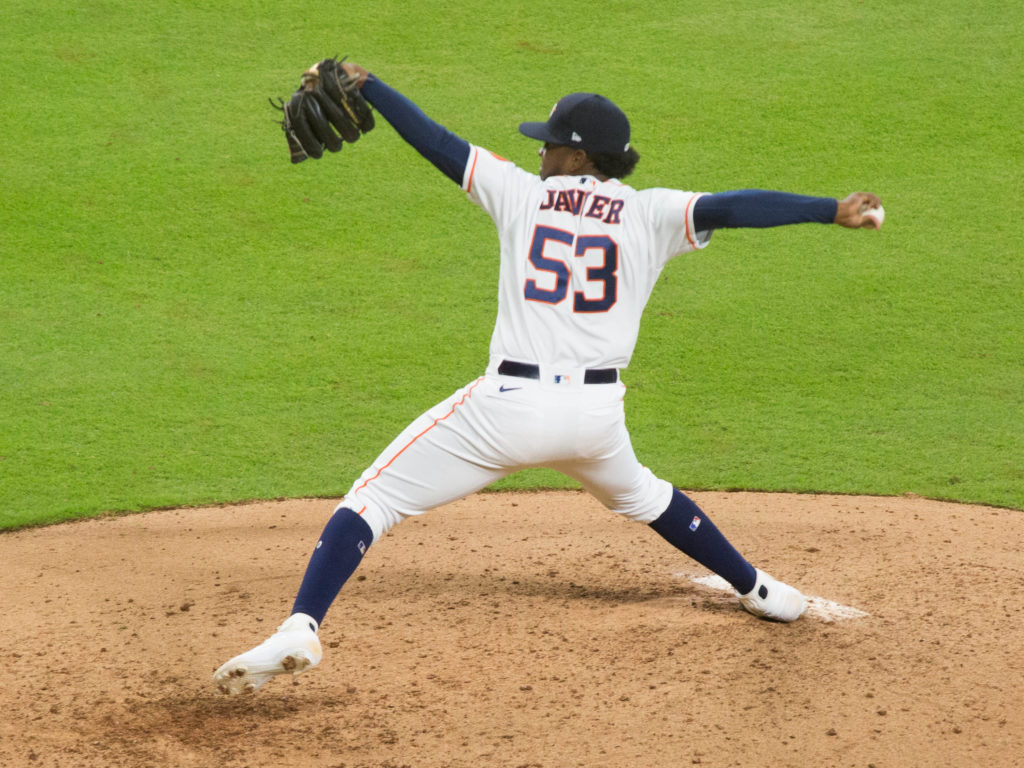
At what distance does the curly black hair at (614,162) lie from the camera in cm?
348

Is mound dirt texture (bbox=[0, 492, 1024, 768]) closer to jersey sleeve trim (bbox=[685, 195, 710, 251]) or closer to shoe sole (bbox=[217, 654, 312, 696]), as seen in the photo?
shoe sole (bbox=[217, 654, 312, 696])

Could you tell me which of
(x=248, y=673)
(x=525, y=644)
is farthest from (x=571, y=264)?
(x=248, y=673)

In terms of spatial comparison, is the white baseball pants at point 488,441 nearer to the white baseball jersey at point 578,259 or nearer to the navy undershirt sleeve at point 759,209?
the white baseball jersey at point 578,259

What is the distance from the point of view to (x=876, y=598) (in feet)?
13.6

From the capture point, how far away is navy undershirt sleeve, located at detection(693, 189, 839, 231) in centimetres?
321

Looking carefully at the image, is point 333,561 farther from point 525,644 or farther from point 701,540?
point 701,540

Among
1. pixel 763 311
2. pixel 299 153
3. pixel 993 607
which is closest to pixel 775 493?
pixel 993 607

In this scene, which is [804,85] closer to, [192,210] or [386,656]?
[192,210]

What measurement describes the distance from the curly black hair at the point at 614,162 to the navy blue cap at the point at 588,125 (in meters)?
0.03

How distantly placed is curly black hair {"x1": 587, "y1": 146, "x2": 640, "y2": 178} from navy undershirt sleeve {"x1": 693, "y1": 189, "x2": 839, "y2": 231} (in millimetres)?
287

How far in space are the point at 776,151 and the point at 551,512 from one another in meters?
4.40

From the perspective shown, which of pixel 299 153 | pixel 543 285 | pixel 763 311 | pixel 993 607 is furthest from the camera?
pixel 763 311

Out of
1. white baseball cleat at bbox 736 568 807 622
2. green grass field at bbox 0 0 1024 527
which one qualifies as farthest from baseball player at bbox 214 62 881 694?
green grass field at bbox 0 0 1024 527

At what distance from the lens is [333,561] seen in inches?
Result: 131
